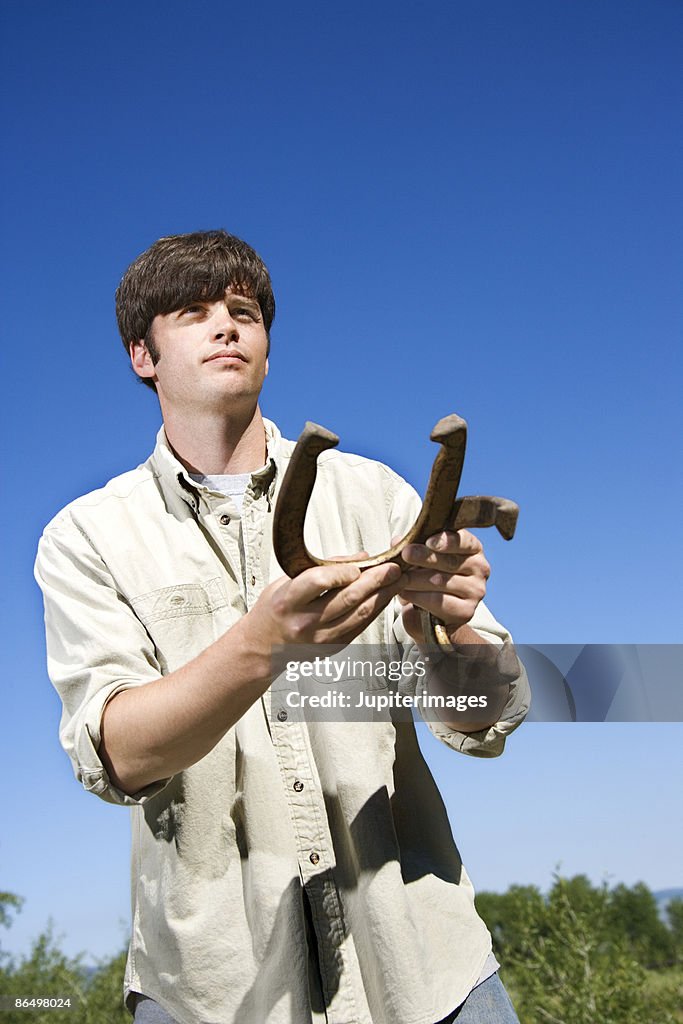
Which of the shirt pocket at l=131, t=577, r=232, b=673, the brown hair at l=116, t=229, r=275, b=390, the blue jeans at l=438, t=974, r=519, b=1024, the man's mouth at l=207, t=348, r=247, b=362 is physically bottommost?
the blue jeans at l=438, t=974, r=519, b=1024

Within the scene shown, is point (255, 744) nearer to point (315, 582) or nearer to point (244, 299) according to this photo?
point (315, 582)

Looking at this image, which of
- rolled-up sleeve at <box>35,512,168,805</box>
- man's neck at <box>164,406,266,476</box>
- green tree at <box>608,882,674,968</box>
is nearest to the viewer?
rolled-up sleeve at <box>35,512,168,805</box>

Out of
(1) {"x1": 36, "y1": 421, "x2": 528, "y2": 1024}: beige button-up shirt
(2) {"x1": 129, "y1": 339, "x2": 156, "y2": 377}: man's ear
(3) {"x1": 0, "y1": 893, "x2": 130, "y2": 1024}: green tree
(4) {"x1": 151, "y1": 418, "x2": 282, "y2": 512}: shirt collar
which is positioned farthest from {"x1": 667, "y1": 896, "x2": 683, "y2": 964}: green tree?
(2) {"x1": 129, "y1": 339, "x2": 156, "y2": 377}: man's ear

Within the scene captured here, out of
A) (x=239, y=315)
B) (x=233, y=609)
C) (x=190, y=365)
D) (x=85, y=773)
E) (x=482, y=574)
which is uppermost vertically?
(x=239, y=315)

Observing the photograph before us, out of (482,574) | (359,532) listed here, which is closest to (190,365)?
(359,532)

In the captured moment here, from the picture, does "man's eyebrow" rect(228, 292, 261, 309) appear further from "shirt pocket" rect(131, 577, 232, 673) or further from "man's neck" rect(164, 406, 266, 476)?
"shirt pocket" rect(131, 577, 232, 673)

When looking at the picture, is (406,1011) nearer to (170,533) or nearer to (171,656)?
(171,656)

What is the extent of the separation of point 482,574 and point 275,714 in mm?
684

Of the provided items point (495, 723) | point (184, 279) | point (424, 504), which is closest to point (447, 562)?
point (424, 504)

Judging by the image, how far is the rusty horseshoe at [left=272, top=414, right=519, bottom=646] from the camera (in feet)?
6.11

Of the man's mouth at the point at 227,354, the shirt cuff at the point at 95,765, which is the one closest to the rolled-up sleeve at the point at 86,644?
the shirt cuff at the point at 95,765

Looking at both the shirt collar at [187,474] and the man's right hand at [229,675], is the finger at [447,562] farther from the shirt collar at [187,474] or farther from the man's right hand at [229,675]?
the shirt collar at [187,474]

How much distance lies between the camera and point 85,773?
221cm

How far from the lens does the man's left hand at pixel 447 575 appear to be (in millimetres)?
2055
